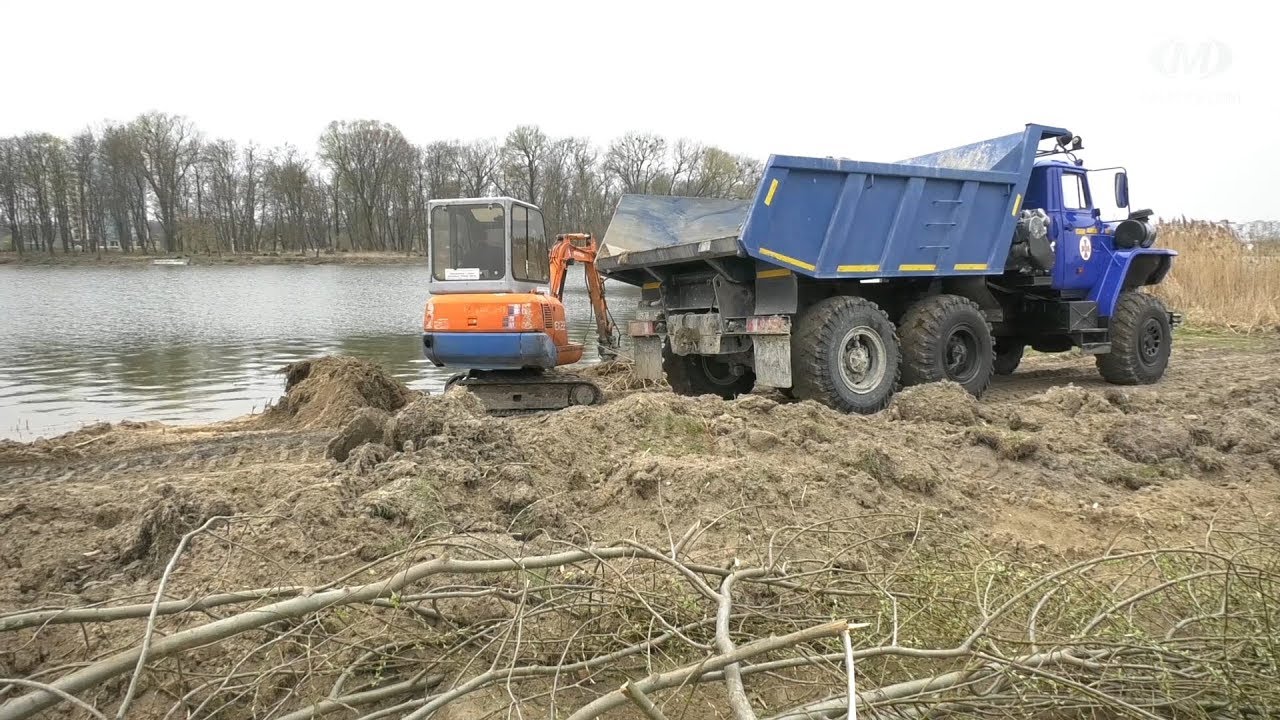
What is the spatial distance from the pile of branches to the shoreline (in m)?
49.6

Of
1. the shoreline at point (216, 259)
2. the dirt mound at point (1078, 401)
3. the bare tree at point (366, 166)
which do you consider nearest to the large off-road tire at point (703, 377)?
the dirt mound at point (1078, 401)

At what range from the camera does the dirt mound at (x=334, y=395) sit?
27.6 ft

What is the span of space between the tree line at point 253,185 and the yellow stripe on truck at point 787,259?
4727cm

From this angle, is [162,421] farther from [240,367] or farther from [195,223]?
[195,223]

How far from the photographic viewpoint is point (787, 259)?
6.99 m

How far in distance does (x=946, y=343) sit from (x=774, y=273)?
1.99m

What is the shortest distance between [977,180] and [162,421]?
9336 millimetres

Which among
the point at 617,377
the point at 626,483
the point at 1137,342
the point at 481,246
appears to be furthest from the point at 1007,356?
the point at 626,483

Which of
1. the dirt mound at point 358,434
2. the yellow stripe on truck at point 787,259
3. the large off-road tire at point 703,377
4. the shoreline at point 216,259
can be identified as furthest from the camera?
the shoreline at point 216,259

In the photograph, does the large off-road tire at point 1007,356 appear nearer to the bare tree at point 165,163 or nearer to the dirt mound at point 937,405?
the dirt mound at point 937,405

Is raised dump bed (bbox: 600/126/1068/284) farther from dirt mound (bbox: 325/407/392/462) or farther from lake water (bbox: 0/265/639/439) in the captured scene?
Result: dirt mound (bbox: 325/407/392/462)

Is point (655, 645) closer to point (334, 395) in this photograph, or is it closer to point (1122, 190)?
point (334, 395)

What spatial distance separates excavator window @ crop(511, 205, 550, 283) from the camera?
8.82 m

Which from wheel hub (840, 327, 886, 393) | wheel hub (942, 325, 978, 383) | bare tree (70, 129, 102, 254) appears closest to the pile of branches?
wheel hub (840, 327, 886, 393)
